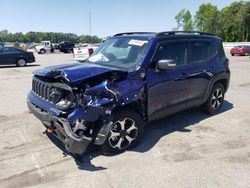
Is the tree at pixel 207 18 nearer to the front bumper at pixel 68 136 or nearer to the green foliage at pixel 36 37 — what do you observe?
the green foliage at pixel 36 37

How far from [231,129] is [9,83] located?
9.32 m

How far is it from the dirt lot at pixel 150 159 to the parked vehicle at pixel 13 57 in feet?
46.2

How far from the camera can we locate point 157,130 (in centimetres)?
547

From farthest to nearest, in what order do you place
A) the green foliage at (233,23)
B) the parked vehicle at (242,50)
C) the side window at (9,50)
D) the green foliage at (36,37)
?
the green foliage at (36,37) → the green foliage at (233,23) → the parked vehicle at (242,50) → the side window at (9,50)

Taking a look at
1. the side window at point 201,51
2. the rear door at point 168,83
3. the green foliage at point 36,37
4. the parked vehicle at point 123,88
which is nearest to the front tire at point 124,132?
the parked vehicle at point 123,88

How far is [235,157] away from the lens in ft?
14.0

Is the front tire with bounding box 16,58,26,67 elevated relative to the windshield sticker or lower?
lower

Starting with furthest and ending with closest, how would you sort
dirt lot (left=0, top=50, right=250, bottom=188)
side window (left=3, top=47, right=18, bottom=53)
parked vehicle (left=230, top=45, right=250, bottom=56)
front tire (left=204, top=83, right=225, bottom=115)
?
parked vehicle (left=230, top=45, right=250, bottom=56)
side window (left=3, top=47, right=18, bottom=53)
front tire (left=204, top=83, right=225, bottom=115)
dirt lot (left=0, top=50, right=250, bottom=188)

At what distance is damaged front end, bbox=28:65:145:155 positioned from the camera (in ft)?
12.3

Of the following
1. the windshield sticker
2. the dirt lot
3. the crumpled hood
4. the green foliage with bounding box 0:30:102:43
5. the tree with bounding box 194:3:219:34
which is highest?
the tree with bounding box 194:3:219:34

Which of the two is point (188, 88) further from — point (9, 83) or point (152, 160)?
point (9, 83)

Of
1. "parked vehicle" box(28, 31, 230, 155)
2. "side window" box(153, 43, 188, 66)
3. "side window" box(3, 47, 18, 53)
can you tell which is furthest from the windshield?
"side window" box(3, 47, 18, 53)

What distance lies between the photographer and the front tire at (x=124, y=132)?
13.9ft

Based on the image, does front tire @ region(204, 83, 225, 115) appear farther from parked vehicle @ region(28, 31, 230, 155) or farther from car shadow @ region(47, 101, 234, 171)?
parked vehicle @ region(28, 31, 230, 155)
